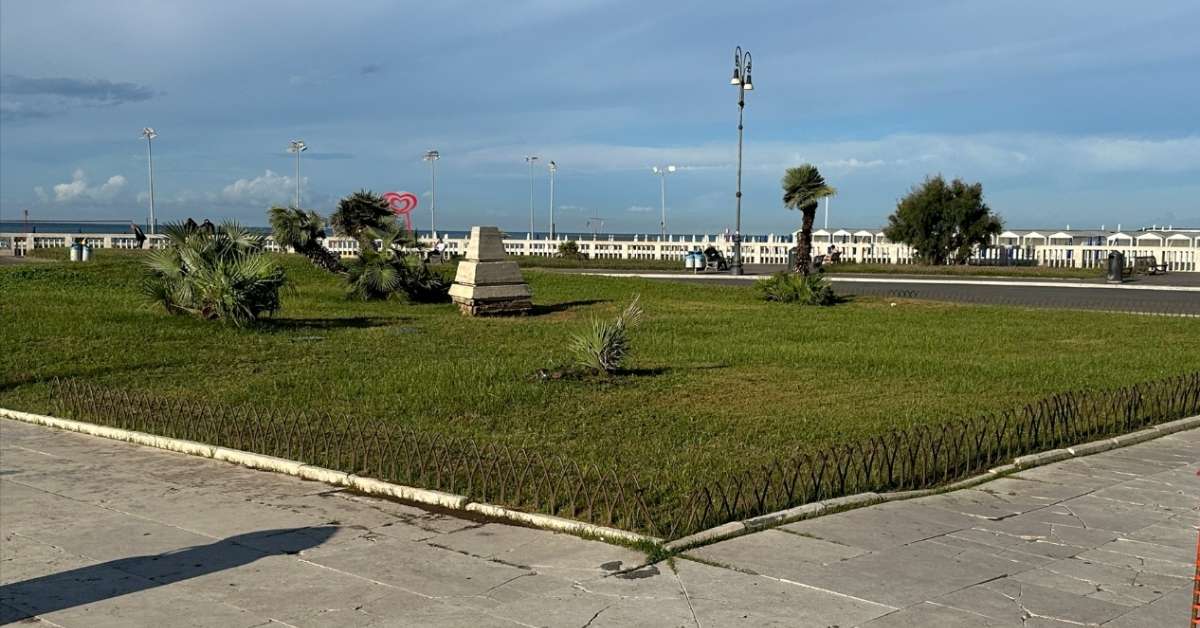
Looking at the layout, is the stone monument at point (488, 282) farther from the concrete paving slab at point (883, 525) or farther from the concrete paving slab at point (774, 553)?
the concrete paving slab at point (774, 553)

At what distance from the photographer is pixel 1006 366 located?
15008mm

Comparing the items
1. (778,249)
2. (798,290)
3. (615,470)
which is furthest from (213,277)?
(778,249)

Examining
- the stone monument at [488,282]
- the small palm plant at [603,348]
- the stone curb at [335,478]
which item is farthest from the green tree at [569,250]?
the stone curb at [335,478]

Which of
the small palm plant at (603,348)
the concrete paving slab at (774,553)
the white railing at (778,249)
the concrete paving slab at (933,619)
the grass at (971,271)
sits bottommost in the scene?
the concrete paving slab at (933,619)

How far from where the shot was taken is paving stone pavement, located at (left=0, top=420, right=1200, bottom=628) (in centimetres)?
557

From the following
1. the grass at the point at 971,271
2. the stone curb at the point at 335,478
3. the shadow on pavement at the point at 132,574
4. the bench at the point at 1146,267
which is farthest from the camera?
the bench at the point at 1146,267

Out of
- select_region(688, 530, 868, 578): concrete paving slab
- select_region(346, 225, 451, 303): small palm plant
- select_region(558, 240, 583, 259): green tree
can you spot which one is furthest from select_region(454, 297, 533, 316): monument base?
select_region(558, 240, 583, 259): green tree

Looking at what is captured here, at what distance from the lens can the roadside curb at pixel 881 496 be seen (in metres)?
6.86

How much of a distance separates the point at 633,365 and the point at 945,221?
128 feet

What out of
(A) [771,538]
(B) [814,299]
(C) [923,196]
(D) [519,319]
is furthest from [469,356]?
(C) [923,196]

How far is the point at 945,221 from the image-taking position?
50.6 m

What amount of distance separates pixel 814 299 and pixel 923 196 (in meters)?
26.4

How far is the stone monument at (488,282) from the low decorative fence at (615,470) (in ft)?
38.2

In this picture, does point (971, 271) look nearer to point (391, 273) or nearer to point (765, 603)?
point (391, 273)
